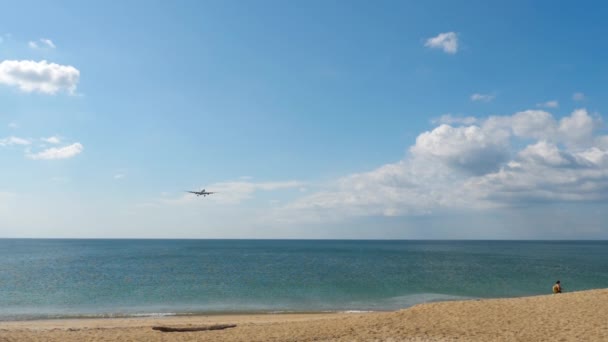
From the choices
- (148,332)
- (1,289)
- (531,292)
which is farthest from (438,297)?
(1,289)

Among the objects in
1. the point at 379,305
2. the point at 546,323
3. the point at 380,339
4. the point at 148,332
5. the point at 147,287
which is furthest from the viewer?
the point at 147,287

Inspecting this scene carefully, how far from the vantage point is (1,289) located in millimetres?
40594

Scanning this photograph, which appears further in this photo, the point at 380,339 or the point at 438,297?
the point at 438,297

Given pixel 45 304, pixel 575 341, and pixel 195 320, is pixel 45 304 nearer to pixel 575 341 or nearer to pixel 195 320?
pixel 195 320

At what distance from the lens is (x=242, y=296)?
35906 millimetres

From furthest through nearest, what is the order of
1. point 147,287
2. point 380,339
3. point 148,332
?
point 147,287 < point 148,332 < point 380,339

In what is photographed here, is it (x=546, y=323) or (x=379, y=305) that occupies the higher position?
(x=546, y=323)

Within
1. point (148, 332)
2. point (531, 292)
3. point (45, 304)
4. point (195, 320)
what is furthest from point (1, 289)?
point (531, 292)

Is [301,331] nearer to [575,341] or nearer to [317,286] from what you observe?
[575,341]

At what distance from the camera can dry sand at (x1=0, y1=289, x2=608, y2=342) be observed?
15883mm

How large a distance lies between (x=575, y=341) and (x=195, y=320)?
60.3 ft

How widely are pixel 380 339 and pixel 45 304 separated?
89.8 feet

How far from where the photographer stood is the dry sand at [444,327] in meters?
15.9

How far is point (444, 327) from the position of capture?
17.3 meters
